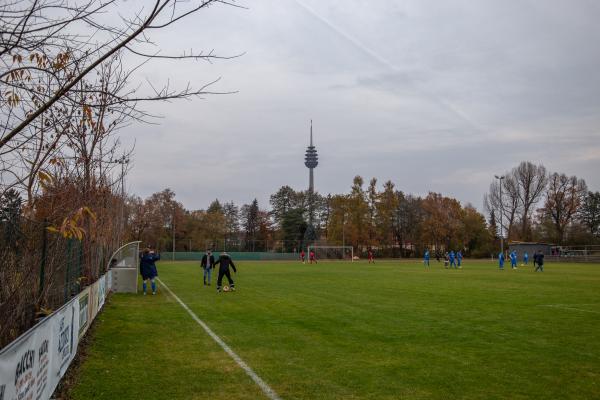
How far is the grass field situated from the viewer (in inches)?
278

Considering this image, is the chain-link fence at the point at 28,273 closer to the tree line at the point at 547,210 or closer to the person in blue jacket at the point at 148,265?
the person in blue jacket at the point at 148,265

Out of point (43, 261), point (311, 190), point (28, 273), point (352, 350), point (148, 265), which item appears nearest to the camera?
point (28, 273)

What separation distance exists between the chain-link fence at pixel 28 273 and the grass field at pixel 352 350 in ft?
3.96

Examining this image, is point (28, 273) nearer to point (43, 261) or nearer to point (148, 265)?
point (43, 261)

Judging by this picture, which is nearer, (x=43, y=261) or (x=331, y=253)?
(x=43, y=261)

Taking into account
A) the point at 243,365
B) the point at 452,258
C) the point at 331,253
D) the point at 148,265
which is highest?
the point at 148,265

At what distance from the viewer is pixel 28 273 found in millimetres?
7043

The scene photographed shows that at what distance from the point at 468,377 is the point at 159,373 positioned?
4678 millimetres

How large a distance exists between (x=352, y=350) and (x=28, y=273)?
5611mm

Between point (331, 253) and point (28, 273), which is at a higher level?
point (28, 273)

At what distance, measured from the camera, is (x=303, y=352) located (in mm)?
9383

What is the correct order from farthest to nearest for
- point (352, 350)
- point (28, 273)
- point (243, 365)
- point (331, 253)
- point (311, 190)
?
point (311, 190), point (331, 253), point (352, 350), point (243, 365), point (28, 273)

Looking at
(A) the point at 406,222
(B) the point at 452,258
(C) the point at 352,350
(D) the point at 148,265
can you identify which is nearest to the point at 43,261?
(C) the point at 352,350

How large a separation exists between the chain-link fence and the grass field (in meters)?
1.21
